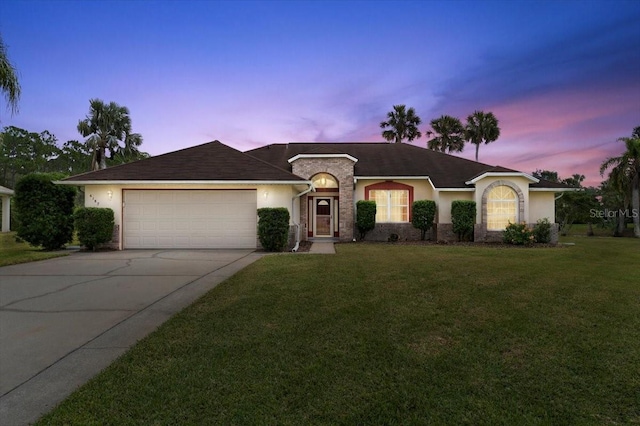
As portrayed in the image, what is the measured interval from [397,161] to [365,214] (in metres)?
4.74

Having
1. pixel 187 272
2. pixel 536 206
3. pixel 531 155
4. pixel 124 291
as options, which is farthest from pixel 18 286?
pixel 531 155

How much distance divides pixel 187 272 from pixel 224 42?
11624 mm

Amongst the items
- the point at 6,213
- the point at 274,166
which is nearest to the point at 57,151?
the point at 6,213

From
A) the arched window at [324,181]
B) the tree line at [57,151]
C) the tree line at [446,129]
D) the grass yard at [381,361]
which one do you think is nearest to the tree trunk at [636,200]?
the tree line at [446,129]

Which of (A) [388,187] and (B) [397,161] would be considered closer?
(A) [388,187]

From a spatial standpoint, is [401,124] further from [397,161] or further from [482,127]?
[397,161]

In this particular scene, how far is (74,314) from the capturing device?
186 inches

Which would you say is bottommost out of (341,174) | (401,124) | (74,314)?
(74,314)

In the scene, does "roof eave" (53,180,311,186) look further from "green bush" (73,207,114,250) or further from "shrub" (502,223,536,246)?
"shrub" (502,223,536,246)

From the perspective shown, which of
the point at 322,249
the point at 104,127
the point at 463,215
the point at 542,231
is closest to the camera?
the point at 322,249

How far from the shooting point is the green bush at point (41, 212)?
493 inches

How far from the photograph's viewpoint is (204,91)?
17.6 metres

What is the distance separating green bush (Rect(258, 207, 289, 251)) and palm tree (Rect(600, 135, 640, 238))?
1063 inches

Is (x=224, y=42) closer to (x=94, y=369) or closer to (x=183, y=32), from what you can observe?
(x=183, y=32)
